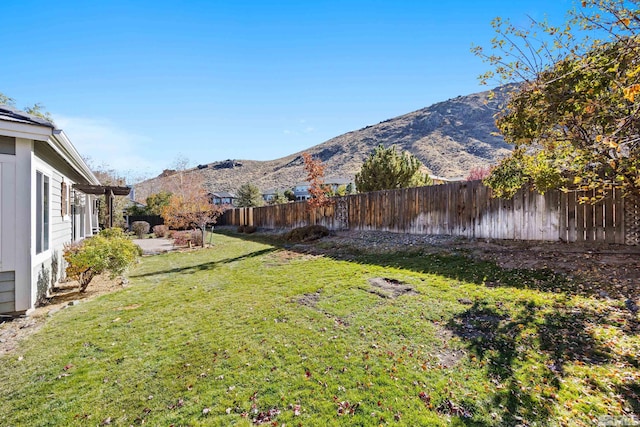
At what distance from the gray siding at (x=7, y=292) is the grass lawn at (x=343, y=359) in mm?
750

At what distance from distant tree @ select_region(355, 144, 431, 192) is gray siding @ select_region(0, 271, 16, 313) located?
53.3ft

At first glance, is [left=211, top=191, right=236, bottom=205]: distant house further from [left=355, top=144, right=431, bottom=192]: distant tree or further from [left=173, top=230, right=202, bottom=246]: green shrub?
[left=355, top=144, right=431, bottom=192]: distant tree

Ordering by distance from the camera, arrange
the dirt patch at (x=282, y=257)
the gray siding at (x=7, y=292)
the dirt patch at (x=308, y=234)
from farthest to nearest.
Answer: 1. the dirt patch at (x=308, y=234)
2. the dirt patch at (x=282, y=257)
3. the gray siding at (x=7, y=292)

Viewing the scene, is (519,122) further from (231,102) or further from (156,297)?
(231,102)

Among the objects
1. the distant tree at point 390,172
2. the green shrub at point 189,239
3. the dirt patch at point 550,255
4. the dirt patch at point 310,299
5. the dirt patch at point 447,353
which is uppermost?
the distant tree at point 390,172

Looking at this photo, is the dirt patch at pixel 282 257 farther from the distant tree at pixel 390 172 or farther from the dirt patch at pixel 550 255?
the distant tree at pixel 390 172

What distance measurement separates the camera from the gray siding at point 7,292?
493 cm

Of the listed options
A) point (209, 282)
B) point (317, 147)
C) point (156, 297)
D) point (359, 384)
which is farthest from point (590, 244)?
point (317, 147)

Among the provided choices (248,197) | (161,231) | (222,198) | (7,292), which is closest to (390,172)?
(7,292)

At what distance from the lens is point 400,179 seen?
59.8 ft

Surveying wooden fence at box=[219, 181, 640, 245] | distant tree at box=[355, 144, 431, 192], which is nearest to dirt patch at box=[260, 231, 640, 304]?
wooden fence at box=[219, 181, 640, 245]

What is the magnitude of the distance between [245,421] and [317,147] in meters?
81.1

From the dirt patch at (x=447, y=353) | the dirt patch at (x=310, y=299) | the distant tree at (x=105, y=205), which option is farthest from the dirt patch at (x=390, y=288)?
the distant tree at (x=105, y=205)

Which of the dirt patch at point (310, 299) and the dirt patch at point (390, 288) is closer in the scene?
the dirt patch at point (310, 299)
